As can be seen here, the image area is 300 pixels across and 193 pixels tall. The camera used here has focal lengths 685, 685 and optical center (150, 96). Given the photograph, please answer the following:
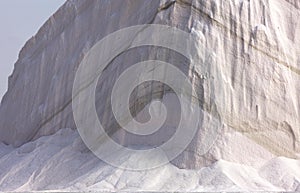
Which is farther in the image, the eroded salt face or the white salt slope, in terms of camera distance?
the eroded salt face

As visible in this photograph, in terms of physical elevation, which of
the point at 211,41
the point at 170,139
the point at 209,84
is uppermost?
the point at 211,41

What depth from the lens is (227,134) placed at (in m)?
23.2

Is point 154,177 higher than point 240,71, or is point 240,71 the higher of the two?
point 240,71

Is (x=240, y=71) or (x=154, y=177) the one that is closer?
(x=154, y=177)

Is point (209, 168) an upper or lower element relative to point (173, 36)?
lower

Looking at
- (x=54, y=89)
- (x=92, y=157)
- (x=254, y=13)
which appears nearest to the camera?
(x=254, y=13)

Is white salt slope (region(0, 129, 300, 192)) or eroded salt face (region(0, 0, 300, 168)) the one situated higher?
eroded salt face (region(0, 0, 300, 168))

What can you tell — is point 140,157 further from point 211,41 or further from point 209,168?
point 211,41

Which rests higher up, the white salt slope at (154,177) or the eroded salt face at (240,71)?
the eroded salt face at (240,71)

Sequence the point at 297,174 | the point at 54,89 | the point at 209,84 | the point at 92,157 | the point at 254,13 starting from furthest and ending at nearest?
the point at 54,89 → the point at 92,157 → the point at 254,13 → the point at 209,84 → the point at 297,174

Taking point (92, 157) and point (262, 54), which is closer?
point (262, 54)

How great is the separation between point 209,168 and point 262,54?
17.1ft

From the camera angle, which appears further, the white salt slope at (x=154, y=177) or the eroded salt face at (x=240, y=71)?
the eroded salt face at (x=240, y=71)

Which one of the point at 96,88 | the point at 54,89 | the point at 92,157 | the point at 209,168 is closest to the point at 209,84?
the point at 209,168
